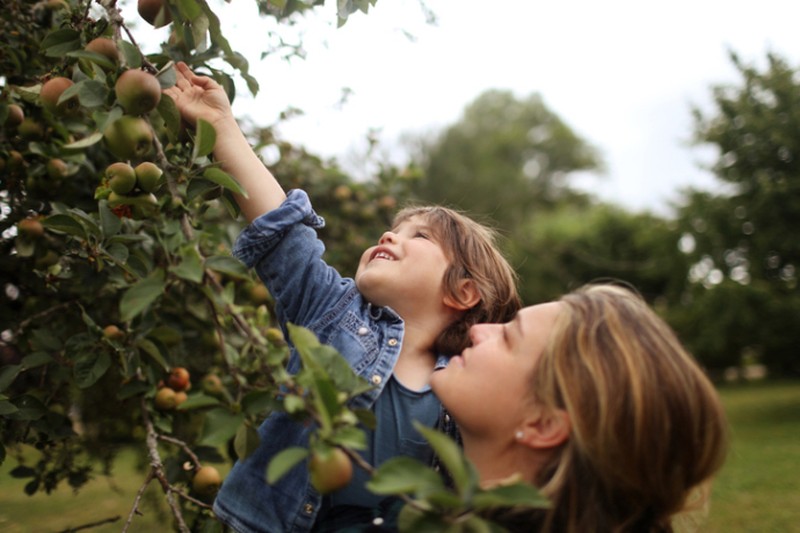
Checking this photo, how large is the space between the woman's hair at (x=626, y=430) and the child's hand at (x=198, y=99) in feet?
2.45

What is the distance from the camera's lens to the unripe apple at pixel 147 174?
1264mm

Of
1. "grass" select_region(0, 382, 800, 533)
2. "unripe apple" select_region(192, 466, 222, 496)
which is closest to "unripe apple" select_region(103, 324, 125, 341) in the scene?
"unripe apple" select_region(192, 466, 222, 496)

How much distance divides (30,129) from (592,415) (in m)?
1.49

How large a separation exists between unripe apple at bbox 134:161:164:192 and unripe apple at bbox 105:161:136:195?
12mm

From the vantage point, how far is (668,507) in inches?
46.3

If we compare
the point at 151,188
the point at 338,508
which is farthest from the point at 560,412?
the point at 151,188

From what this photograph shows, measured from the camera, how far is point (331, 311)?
4.56ft

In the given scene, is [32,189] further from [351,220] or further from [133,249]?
[351,220]

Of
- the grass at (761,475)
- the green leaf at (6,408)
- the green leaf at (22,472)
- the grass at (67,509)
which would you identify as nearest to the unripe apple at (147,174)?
the green leaf at (6,408)

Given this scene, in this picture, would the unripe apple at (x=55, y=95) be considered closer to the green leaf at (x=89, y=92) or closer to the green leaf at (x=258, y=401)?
the green leaf at (x=89, y=92)

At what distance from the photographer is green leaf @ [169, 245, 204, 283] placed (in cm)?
96

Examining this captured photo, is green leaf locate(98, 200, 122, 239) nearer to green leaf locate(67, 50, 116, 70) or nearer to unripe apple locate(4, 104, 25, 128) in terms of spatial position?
green leaf locate(67, 50, 116, 70)

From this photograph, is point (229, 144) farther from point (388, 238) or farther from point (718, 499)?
point (718, 499)

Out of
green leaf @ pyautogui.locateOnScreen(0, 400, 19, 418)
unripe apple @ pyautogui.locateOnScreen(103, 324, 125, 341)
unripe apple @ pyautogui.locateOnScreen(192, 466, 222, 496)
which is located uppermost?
unripe apple @ pyautogui.locateOnScreen(103, 324, 125, 341)
